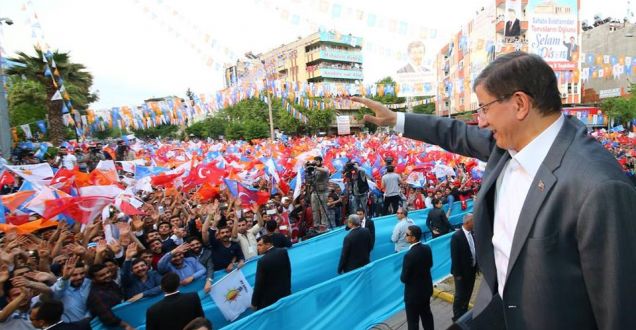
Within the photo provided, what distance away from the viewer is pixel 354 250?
6.18 metres

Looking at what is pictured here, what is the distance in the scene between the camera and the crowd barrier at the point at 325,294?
445cm

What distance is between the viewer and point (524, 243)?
1289mm

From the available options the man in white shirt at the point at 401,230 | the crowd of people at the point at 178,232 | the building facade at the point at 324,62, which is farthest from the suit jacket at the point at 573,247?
the building facade at the point at 324,62

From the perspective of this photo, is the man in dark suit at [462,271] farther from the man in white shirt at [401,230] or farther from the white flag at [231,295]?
the white flag at [231,295]

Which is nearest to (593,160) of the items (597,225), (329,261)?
(597,225)

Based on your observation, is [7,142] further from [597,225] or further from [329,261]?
[597,225]

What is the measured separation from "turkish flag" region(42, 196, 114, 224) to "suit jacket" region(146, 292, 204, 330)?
134 inches

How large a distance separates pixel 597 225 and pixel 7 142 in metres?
14.4

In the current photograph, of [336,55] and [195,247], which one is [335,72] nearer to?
[336,55]

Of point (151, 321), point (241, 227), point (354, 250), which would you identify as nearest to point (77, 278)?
point (151, 321)

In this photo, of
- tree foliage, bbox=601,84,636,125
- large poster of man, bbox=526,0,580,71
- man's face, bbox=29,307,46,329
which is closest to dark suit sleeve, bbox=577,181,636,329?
man's face, bbox=29,307,46,329

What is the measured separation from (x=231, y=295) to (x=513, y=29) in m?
44.6

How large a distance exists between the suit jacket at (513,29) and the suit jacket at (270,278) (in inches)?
1703

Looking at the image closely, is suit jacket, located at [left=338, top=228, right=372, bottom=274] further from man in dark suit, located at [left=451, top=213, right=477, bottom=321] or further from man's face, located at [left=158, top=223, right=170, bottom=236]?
man's face, located at [left=158, top=223, right=170, bottom=236]
